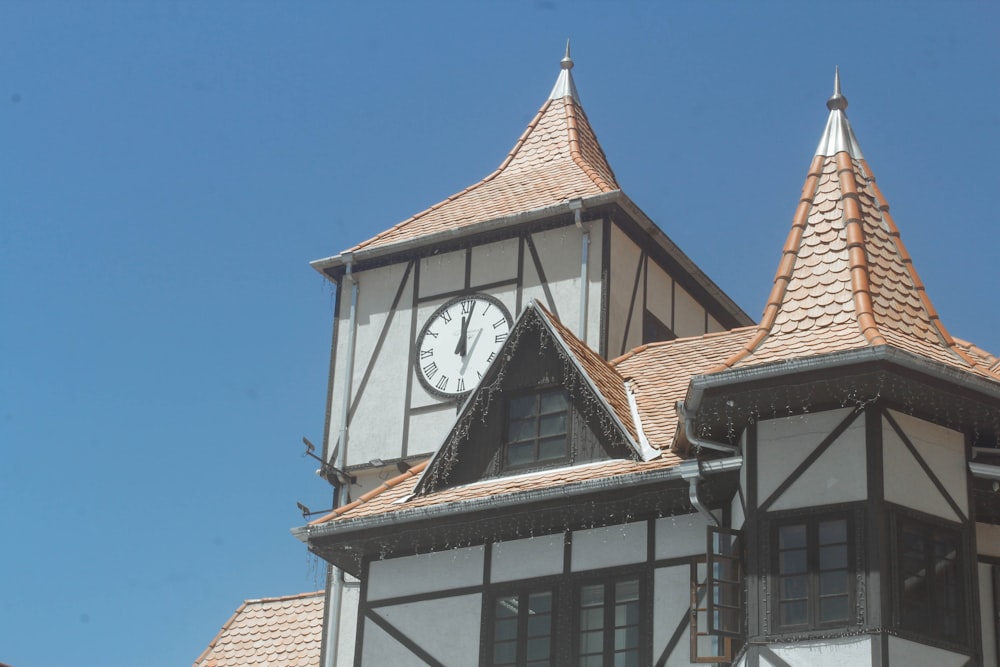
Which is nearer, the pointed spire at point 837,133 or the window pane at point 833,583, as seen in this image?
the window pane at point 833,583

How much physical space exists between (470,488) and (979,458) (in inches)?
230

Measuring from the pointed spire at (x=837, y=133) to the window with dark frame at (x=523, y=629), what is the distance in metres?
5.87

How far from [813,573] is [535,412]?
16.2ft

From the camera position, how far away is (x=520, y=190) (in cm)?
2950

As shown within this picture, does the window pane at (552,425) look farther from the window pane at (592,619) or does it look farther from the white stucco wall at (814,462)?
the white stucco wall at (814,462)

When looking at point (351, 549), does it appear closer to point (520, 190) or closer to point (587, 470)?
point (587, 470)

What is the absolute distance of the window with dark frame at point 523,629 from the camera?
20.9 meters

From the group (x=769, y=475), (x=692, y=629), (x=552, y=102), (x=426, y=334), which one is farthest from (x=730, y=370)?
(x=552, y=102)

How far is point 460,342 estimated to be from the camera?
90.7ft

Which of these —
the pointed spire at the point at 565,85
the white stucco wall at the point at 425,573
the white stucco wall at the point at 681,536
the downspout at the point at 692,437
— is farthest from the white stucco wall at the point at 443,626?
the pointed spire at the point at 565,85

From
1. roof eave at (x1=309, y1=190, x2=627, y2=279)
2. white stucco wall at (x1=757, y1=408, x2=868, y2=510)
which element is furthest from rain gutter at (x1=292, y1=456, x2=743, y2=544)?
roof eave at (x1=309, y1=190, x2=627, y2=279)

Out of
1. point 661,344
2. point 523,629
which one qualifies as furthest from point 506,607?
point 661,344

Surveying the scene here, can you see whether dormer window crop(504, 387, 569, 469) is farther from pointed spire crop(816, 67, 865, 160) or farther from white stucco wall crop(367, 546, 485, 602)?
pointed spire crop(816, 67, 865, 160)

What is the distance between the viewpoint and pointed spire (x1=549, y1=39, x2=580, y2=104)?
106 feet
